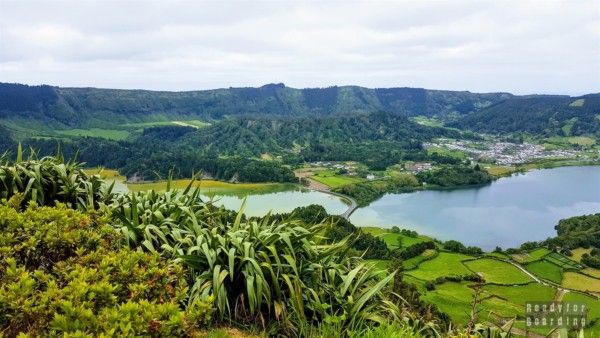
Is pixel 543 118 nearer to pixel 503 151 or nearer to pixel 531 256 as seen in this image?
pixel 503 151

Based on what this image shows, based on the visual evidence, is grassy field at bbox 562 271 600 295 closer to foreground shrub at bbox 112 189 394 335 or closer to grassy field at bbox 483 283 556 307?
grassy field at bbox 483 283 556 307

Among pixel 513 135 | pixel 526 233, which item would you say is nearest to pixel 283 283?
pixel 526 233

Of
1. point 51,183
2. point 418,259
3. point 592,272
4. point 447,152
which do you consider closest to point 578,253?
point 592,272

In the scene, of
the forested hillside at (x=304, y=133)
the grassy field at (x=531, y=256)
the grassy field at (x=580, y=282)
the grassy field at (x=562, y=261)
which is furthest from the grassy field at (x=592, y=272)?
the forested hillside at (x=304, y=133)

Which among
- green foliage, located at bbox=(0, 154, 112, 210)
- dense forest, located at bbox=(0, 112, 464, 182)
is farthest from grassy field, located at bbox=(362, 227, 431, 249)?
green foliage, located at bbox=(0, 154, 112, 210)

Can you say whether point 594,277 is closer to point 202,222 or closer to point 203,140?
point 202,222

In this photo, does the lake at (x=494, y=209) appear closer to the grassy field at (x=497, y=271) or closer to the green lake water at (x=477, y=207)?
the green lake water at (x=477, y=207)
